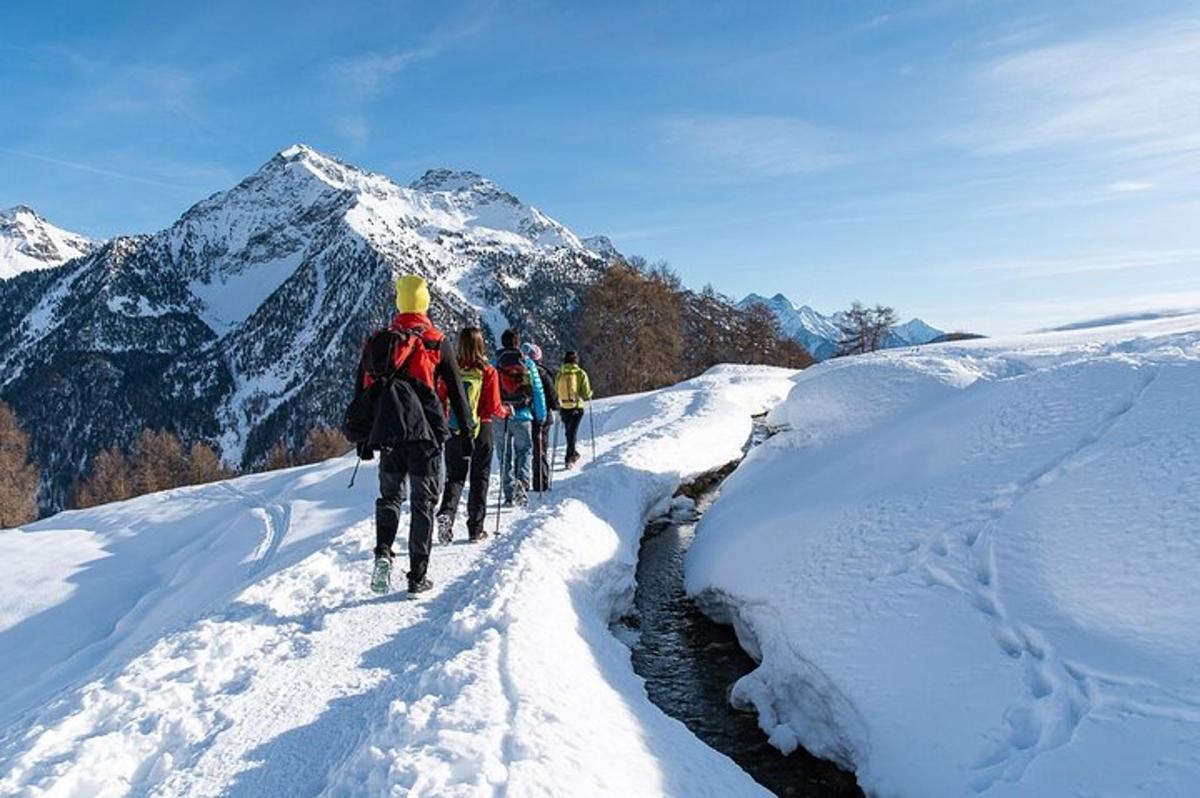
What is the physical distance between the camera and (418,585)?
709 cm

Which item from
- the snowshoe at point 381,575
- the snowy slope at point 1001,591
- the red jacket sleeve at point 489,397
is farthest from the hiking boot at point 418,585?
the snowy slope at point 1001,591

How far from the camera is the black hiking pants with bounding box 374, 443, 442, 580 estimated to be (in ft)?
21.5

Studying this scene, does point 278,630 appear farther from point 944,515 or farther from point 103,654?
point 944,515

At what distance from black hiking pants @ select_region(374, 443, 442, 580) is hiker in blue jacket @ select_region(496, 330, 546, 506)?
388 cm

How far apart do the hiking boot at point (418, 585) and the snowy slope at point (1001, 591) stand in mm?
3381

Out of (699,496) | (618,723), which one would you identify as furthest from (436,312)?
(618,723)

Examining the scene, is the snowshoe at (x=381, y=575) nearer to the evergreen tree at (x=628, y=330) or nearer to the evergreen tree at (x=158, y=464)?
the evergreen tree at (x=628, y=330)

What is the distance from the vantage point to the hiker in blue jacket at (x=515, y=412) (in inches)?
430

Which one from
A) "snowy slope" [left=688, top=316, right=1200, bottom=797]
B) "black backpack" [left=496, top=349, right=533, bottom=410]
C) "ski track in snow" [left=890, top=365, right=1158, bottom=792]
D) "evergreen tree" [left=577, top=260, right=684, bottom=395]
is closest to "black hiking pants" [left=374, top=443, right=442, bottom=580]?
"snowy slope" [left=688, top=316, right=1200, bottom=797]

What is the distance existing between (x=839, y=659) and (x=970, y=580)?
1309 millimetres

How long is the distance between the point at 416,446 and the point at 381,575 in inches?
54.9

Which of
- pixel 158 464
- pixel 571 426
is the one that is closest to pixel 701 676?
pixel 571 426

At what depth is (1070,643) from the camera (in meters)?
5.03

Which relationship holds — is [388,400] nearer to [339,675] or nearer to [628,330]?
[339,675]
